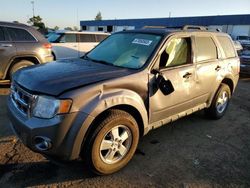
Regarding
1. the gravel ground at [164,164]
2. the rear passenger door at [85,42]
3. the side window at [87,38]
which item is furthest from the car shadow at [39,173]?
the side window at [87,38]

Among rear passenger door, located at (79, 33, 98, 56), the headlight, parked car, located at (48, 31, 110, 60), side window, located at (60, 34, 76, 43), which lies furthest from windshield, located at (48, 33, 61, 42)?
the headlight

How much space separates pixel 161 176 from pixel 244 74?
31.5 feet

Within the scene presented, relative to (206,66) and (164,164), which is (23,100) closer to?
(164,164)

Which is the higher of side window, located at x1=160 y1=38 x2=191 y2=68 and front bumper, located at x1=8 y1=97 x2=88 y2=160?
side window, located at x1=160 y1=38 x2=191 y2=68

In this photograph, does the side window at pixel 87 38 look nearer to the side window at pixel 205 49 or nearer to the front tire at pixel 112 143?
the side window at pixel 205 49

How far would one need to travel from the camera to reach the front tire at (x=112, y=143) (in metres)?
2.94

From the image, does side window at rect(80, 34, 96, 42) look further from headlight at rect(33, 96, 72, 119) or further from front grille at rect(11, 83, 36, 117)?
headlight at rect(33, 96, 72, 119)

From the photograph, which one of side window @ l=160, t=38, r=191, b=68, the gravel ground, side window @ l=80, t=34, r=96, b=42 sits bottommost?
the gravel ground

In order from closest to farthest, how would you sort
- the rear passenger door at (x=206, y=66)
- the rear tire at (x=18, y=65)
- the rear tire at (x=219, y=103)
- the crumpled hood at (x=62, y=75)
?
1. the crumpled hood at (x=62, y=75)
2. the rear passenger door at (x=206, y=66)
3. the rear tire at (x=219, y=103)
4. the rear tire at (x=18, y=65)

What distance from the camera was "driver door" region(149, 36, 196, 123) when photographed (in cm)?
359

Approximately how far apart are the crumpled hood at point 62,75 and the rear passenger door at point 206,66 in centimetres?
155

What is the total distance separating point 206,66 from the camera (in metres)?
4.50

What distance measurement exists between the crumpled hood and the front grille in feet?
0.25

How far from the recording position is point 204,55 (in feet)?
14.9
